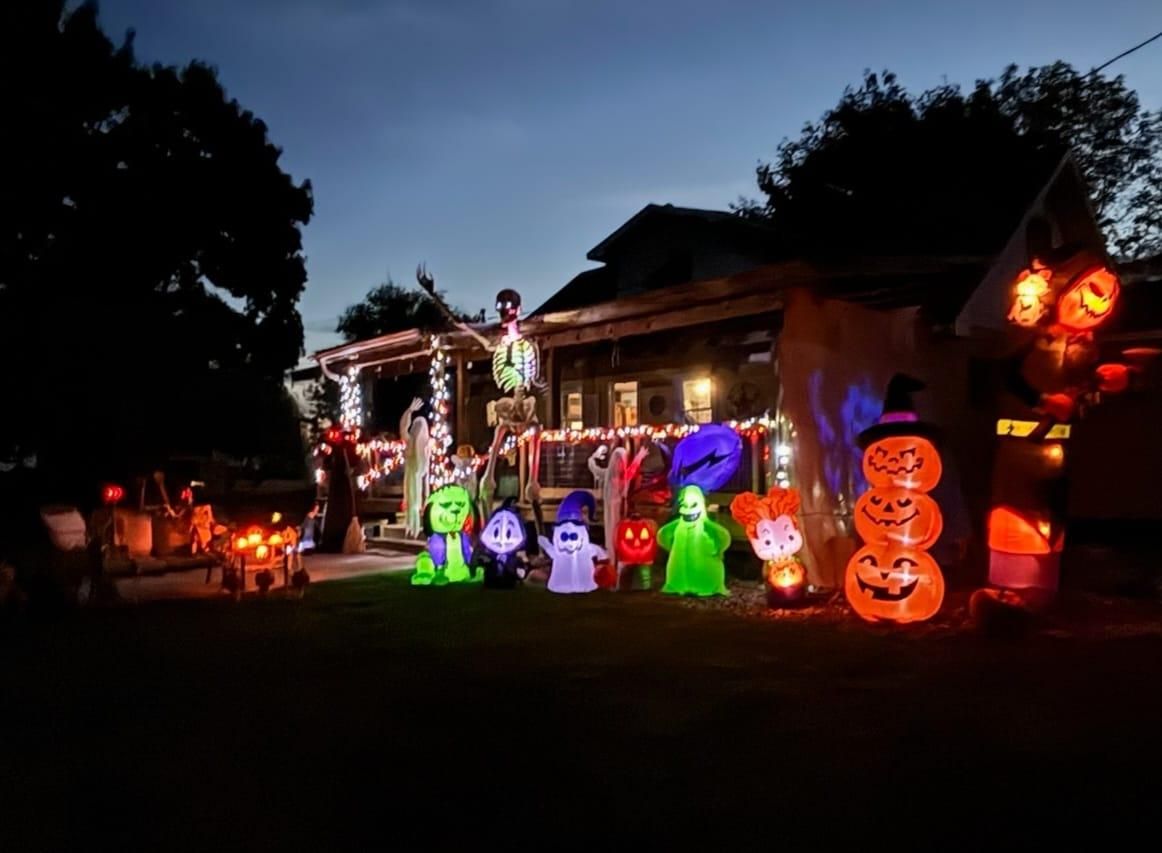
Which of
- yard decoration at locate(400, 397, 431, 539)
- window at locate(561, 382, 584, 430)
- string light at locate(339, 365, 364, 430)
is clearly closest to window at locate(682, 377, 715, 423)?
window at locate(561, 382, 584, 430)

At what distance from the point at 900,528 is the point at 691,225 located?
35.7ft

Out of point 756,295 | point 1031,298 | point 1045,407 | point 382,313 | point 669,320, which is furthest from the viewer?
point 382,313

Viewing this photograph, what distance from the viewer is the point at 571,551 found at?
10516 mm

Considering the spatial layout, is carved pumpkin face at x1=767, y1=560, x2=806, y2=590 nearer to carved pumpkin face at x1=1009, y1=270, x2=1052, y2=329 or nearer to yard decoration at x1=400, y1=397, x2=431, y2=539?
carved pumpkin face at x1=1009, y1=270, x2=1052, y2=329

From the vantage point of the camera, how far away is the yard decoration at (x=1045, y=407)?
8.84 m

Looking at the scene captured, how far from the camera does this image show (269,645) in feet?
26.4

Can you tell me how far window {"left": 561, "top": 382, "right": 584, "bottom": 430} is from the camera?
1809 cm

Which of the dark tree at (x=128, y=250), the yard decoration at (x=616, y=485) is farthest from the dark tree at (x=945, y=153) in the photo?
the dark tree at (x=128, y=250)

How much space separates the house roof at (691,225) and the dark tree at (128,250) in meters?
7.54

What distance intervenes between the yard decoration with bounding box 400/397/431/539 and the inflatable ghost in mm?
4373

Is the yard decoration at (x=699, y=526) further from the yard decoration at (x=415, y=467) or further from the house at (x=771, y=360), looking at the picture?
the yard decoration at (x=415, y=467)

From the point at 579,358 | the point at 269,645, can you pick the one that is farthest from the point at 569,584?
the point at 579,358

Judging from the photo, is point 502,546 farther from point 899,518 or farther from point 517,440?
point 899,518

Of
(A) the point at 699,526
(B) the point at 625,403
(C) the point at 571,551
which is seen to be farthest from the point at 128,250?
(A) the point at 699,526
